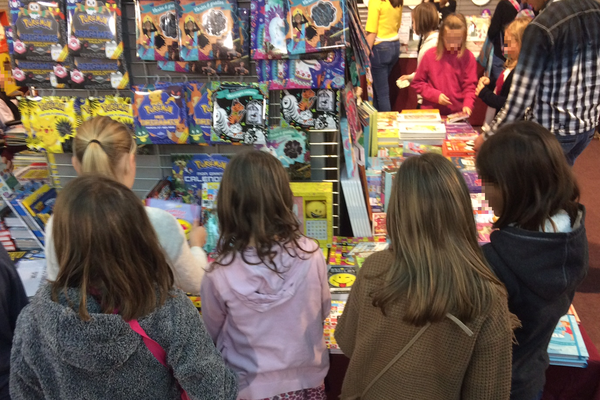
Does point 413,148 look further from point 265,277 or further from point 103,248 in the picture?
point 103,248

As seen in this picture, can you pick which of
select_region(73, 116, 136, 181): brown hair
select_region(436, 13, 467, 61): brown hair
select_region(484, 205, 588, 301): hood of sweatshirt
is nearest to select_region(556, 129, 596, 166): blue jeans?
select_region(484, 205, 588, 301): hood of sweatshirt

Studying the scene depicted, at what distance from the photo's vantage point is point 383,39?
543 centimetres

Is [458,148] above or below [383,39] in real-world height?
below

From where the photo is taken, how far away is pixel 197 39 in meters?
2.18

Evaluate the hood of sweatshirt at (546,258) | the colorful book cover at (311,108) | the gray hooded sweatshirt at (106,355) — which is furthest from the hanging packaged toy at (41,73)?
the hood of sweatshirt at (546,258)

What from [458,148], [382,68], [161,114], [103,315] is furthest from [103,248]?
[382,68]

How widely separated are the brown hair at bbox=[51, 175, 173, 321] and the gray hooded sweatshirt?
0.03m

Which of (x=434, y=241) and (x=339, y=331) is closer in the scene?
(x=434, y=241)

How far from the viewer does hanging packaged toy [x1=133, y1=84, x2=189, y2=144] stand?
2273 mm

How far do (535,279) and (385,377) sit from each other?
0.52 metres

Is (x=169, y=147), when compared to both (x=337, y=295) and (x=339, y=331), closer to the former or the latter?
(x=337, y=295)

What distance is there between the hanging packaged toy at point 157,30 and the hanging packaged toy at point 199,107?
157 mm

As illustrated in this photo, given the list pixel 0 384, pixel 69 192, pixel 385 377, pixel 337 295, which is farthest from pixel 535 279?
pixel 0 384

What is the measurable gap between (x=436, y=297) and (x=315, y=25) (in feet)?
4.47
